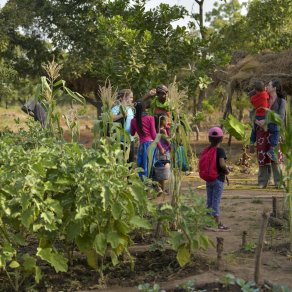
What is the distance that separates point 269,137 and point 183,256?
3.93m

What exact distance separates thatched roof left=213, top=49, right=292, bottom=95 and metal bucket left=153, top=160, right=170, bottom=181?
6102 millimetres

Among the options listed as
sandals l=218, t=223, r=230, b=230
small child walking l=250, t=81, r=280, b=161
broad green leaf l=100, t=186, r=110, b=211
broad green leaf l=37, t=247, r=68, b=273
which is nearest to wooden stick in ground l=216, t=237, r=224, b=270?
broad green leaf l=100, t=186, r=110, b=211

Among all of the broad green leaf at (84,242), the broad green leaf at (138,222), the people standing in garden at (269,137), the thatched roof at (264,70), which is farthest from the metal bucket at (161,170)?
the thatched roof at (264,70)

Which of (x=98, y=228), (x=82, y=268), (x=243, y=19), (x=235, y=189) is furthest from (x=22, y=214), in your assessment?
(x=243, y=19)

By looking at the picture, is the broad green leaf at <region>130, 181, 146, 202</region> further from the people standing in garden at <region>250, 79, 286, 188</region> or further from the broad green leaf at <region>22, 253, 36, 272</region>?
the people standing in garden at <region>250, 79, 286, 188</region>

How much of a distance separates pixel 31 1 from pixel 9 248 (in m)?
13.6

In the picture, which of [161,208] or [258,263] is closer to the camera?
[258,263]

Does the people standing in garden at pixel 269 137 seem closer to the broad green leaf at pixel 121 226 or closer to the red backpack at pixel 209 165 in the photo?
the red backpack at pixel 209 165

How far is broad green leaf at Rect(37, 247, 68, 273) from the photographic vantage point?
3.67 meters

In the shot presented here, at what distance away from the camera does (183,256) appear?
13.2ft

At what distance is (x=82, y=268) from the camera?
430 cm

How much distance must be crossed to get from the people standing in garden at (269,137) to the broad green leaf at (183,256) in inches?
143

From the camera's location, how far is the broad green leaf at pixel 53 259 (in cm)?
367

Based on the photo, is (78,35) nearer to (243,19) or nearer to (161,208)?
(243,19)
